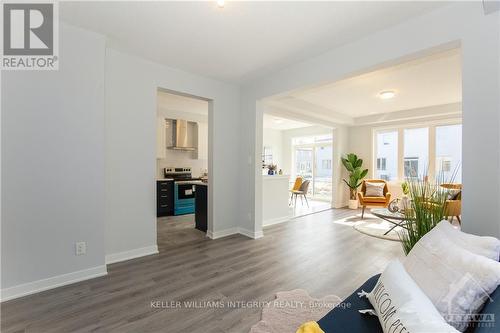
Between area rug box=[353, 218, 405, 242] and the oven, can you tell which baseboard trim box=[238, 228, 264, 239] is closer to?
area rug box=[353, 218, 405, 242]

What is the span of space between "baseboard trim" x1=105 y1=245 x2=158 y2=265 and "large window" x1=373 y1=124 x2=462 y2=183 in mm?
5664

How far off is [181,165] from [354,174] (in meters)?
4.94

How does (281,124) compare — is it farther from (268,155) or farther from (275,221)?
(275,221)

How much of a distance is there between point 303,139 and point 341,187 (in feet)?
9.03

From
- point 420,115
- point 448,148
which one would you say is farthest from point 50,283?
point 448,148

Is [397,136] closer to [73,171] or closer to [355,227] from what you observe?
[355,227]

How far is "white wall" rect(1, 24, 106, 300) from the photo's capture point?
212 centimetres

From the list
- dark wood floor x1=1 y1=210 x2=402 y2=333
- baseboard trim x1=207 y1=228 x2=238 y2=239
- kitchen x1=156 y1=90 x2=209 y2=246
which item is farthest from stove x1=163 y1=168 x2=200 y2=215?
baseboard trim x1=207 y1=228 x2=238 y2=239

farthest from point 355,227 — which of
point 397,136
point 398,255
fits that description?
point 397,136

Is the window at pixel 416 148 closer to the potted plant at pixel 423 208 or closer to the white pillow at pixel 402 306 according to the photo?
the potted plant at pixel 423 208

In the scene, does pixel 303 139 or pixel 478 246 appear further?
pixel 303 139

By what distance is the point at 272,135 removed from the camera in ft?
30.0

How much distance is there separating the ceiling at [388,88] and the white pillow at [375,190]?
1912mm

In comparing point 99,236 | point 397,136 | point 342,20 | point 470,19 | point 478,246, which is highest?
point 342,20
